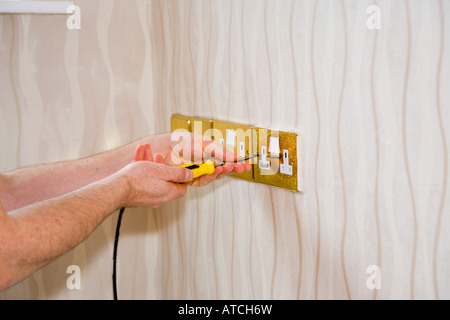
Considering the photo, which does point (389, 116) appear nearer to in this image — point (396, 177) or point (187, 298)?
point (396, 177)

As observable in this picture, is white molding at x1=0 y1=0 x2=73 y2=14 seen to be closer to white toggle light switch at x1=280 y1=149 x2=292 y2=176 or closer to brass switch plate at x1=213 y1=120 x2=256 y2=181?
brass switch plate at x1=213 y1=120 x2=256 y2=181

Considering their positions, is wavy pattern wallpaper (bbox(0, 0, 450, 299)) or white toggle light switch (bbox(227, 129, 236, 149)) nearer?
wavy pattern wallpaper (bbox(0, 0, 450, 299))

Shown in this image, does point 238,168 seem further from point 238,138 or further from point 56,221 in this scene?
point 56,221

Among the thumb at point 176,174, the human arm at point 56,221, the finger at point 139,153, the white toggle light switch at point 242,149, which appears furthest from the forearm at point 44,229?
the white toggle light switch at point 242,149

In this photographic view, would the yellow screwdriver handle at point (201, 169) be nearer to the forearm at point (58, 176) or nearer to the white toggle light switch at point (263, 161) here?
the white toggle light switch at point (263, 161)

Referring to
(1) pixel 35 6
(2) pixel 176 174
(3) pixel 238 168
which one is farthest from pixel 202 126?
(1) pixel 35 6

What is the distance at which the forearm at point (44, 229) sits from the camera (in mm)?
652

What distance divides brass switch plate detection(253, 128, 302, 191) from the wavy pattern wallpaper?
0.02 meters

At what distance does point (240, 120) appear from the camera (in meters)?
1.09

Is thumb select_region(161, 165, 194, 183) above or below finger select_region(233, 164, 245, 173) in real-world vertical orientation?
above

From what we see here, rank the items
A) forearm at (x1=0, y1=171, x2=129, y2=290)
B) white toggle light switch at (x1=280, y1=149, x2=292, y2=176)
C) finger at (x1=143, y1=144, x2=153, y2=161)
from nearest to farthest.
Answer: forearm at (x1=0, y1=171, x2=129, y2=290)
white toggle light switch at (x1=280, y1=149, x2=292, y2=176)
finger at (x1=143, y1=144, x2=153, y2=161)

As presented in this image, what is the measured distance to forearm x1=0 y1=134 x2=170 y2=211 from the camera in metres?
1.03

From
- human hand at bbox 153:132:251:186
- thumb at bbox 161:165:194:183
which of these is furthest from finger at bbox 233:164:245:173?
thumb at bbox 161:165:194:183

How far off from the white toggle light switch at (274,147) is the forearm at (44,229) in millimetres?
349
